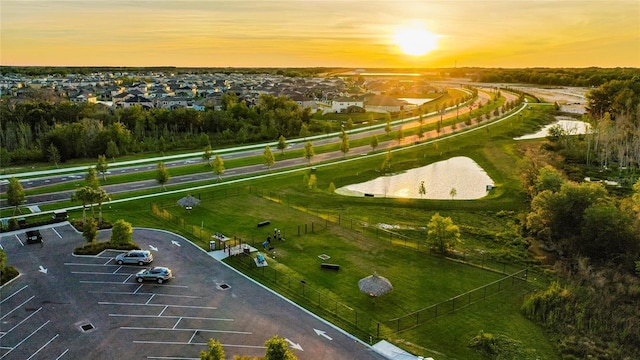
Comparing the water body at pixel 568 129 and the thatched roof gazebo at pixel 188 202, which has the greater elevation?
the water body at pixel 568 129

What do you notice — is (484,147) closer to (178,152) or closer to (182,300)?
(178,152)

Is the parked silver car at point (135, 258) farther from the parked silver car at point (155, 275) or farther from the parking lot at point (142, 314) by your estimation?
the parked silver car at point (155, 275)

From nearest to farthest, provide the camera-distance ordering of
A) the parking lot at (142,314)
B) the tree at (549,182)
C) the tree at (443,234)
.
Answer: the parking lot at (142,314), the tree at (443,234), the tree at (549,182)

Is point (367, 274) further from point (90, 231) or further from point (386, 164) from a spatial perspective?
point (386, 164)

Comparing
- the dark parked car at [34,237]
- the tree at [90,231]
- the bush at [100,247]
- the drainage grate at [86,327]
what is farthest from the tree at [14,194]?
the drainage grate at [86,327]

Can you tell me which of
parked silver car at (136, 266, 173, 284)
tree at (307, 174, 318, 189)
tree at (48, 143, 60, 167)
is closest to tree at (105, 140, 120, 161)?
tree at (48, 143, 60, 167)

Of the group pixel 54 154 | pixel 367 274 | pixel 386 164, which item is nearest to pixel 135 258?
pixel 367 274

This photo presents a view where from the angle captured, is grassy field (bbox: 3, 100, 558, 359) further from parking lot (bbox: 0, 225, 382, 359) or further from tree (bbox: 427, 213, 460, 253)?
parking lot (bbox: 0, 225, 382, 359)
